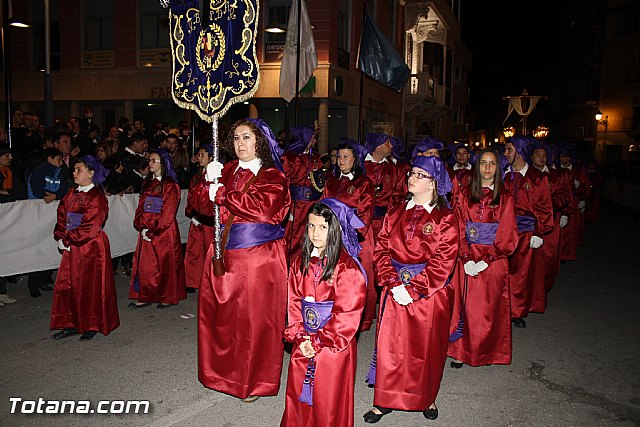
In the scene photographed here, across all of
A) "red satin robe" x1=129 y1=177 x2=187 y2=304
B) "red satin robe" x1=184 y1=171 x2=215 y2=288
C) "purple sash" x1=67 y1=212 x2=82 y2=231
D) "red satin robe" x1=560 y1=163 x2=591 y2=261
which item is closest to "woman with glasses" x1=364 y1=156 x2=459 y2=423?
"purple sash" x1=67 y1=212 x2=82 y2=231

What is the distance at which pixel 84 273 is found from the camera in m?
6.36

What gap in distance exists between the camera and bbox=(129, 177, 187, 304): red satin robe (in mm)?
7668

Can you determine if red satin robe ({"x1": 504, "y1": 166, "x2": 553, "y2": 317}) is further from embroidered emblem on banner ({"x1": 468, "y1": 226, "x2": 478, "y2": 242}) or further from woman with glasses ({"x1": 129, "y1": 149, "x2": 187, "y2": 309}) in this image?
woman with glasses ({"x1": 129, "y1": 149, "x2": 187, "y2": 309})

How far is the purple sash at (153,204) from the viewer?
7.64 m

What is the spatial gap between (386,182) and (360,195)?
4.60 feet

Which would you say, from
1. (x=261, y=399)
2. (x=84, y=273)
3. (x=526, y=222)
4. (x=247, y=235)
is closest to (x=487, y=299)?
(x=526, y=222)

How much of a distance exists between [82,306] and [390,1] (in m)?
22.9

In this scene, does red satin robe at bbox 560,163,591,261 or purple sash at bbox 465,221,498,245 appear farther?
red satin robe at bbox 560,163,591,261

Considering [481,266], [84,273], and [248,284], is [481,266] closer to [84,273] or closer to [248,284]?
[248,284]

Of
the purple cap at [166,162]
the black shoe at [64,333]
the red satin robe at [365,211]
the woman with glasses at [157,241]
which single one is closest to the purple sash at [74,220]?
the black shoe at [64,333]

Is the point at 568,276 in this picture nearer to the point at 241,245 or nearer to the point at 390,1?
the point at 241,245

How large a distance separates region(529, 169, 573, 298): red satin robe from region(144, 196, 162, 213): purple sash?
196 inches

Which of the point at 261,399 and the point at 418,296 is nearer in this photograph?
the point at 418,296

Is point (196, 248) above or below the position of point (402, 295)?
below
